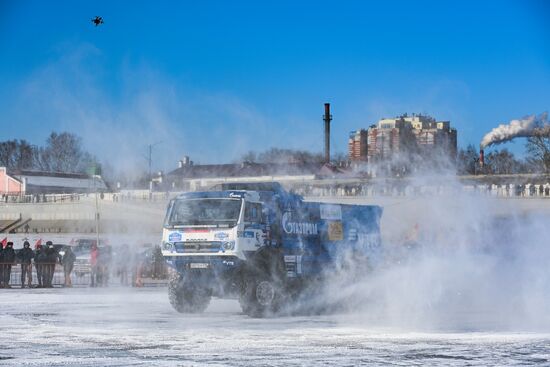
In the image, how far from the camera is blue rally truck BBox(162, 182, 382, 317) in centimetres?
2302

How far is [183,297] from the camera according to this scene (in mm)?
24297

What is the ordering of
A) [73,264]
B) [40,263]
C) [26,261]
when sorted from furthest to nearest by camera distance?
[73,264], [40,263], [26,261]

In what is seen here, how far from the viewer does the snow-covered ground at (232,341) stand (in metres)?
14.8

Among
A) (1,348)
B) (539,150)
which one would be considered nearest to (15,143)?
(539,150)

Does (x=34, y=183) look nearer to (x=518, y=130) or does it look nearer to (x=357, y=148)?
(x=357, y=148)

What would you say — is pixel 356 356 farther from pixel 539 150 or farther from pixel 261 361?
pixel 539 150

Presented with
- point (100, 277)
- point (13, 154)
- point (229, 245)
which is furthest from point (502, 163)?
point (13, 154)

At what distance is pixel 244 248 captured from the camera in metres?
22.8

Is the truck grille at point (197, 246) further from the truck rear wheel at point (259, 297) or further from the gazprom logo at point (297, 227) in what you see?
the gazprom logo at point (297, 227)

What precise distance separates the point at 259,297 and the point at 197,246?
204cm

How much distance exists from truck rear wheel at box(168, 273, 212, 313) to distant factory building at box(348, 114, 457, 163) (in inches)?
435

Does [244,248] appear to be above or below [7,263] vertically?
above

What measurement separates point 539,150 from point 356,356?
68.5ft

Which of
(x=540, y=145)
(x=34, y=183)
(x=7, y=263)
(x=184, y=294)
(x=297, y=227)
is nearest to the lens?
(x=184, y=294)
